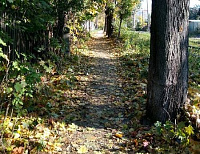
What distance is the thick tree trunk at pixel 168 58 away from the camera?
144 inches

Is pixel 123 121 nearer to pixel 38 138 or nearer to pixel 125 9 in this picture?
pixel 38 138

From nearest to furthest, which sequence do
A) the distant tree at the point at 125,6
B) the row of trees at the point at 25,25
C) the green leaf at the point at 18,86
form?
the green leaf at the point at 18,86 → the row of trees at the point at 25,25 → the distant tree at the point at 125,6

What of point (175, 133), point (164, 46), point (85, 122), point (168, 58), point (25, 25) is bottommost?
point (85, 122)

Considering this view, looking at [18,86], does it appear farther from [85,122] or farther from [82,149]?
[85,122]

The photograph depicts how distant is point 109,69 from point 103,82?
1.92 m

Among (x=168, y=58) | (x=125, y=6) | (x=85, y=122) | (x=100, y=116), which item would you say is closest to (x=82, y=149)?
(x=85, y=122)

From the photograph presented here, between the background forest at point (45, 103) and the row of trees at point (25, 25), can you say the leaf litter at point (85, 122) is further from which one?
the row of trees at point (25, 25)

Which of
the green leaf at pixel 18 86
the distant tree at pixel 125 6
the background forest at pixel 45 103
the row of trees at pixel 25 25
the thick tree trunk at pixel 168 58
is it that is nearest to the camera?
the green leaf at pixel 18 86

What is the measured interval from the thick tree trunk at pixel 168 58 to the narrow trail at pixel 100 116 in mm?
795

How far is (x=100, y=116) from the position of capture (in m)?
4.43

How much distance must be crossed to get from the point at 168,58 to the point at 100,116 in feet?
5.55

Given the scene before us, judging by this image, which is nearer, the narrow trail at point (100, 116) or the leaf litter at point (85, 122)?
the leaf litter at point (85, 122)

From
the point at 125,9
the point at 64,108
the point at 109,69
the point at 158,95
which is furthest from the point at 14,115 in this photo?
the point at 125,9

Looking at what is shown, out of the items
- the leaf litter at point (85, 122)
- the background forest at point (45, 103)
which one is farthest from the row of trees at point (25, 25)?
the leaf litter at point (85, 122)
